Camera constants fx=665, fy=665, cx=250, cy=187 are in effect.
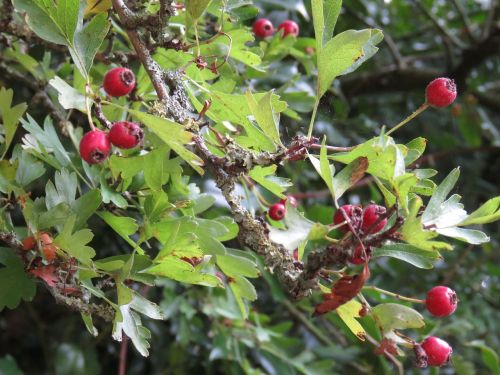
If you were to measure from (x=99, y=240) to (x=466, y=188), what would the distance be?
1030 mm

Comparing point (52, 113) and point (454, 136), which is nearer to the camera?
point (52, 113)

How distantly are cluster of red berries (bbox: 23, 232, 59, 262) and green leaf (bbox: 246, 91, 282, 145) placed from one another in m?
0.23

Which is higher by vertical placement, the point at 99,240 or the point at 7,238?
the point at 7,238

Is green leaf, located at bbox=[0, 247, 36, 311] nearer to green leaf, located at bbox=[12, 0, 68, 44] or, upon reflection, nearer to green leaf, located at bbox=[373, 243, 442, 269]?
green leaf, located at bbox=[12, 0, 68, 44]

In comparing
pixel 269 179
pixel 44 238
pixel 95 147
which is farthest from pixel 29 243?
pixel 269 179

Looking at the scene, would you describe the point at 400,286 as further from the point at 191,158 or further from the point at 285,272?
the point at 191,158

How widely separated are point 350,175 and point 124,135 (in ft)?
0.64

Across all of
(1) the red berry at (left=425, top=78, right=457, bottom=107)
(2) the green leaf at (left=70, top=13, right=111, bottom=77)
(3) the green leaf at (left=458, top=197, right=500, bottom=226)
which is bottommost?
(3) the green leaf at (left=458, top=197, right=500, bottom=226)

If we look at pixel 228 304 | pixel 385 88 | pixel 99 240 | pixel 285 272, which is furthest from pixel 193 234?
pixel 385 88

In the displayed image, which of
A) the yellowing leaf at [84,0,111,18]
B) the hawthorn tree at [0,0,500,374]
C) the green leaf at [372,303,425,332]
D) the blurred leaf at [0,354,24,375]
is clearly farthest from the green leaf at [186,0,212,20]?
the blurred leaf at [0,354,24,375]

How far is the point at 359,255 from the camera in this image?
1.79 feet

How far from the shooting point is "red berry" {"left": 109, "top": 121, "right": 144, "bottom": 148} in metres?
0.58

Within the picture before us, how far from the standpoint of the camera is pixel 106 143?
1.95ft

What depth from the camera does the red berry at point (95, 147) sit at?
23.1 inches
